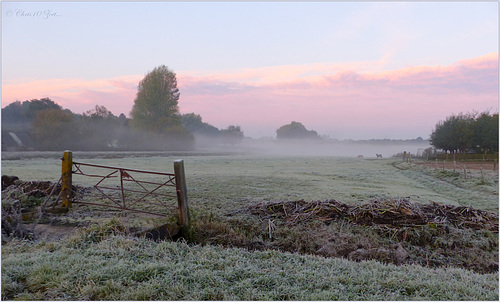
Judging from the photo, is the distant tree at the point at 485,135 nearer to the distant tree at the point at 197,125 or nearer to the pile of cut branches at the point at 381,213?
the pile of cut branches at the point at 381,213

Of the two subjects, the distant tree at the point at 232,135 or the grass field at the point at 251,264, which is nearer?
the grass field at the point at 251,264

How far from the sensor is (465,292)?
5.05 m

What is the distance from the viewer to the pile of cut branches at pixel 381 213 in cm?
902

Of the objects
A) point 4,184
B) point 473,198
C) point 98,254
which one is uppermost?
point 4,184

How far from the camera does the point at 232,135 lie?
10956 cm

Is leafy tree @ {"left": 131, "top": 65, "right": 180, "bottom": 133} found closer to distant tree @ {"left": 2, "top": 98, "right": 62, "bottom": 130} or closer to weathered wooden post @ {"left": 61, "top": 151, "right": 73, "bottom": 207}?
distant tree @ {"left": 2, "top": 98, "right": 62, "bottom": 130}

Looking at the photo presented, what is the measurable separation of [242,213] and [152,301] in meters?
5.31

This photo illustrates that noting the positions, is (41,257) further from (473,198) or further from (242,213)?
(473,198)

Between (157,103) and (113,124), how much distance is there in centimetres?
1128

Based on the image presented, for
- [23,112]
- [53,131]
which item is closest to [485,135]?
[53,131]

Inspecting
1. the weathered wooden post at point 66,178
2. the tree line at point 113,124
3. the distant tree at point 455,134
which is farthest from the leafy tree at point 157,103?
the weathered wooden post at point 66,178

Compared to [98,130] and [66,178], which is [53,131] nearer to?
[98,130]

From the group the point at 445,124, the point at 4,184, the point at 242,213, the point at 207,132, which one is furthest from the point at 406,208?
the point at 207,132

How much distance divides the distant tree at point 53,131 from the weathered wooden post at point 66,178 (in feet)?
140
